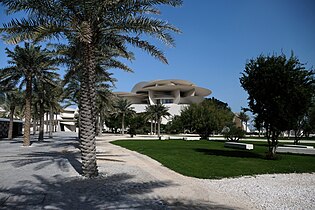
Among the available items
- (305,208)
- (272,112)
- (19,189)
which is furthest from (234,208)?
(272,112)

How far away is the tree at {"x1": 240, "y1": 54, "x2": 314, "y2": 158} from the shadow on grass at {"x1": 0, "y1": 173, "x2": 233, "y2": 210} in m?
9.48

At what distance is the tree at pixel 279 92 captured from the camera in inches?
612

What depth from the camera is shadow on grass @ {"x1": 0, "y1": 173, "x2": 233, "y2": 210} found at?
6301 mm

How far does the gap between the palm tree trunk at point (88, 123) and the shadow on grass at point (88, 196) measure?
69cm

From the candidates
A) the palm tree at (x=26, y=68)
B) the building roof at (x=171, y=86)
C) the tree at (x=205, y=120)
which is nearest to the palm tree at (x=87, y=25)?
the palm tree at (x=26, y=68)

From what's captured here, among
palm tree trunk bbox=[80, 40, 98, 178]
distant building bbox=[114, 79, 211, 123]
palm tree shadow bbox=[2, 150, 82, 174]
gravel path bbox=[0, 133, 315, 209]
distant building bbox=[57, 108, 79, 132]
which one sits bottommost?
gravel path bbox=[0, 133, 315, 209]

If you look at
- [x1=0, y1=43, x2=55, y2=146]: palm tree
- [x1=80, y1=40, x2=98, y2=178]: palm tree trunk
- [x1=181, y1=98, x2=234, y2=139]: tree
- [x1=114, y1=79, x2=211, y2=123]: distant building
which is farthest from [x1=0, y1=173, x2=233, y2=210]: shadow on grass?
[x1=114, y1=79, x2=211, y2=123]: distant building

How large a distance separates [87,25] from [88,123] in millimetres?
3386

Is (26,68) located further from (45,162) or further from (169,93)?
(169,93)

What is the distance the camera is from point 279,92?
52.0 ft

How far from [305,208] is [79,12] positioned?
9.00 metres

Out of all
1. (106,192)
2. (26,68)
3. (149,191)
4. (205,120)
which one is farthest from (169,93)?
(106,192)

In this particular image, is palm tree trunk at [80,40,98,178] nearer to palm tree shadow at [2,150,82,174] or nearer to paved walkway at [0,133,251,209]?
paved walkway at [0,133,251,209]

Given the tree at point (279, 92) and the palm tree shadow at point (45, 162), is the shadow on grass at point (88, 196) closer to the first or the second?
the palm tree shadow at point (45, 162)
